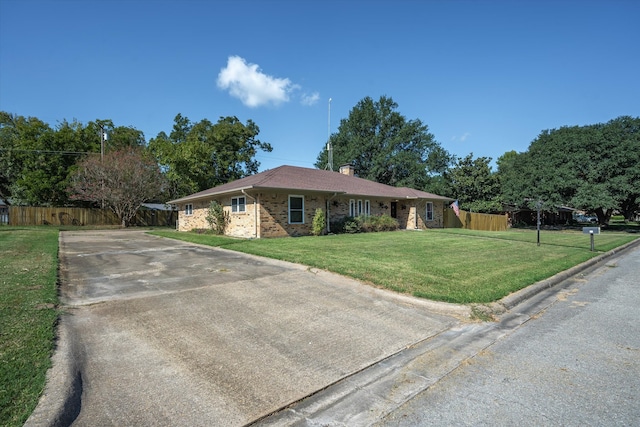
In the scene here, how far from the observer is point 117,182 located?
28.8 meters

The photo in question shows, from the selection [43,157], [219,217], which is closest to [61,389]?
[219,217]

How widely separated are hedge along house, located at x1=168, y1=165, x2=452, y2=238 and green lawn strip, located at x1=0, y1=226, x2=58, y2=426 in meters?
9.35

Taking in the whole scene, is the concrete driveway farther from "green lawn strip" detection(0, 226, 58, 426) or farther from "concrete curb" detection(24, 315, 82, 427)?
"green lawn strip" detection(0, 226, 58, 426)

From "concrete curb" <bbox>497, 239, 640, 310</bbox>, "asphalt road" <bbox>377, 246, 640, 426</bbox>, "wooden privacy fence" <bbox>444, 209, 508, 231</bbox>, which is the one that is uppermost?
"wooden privacy fence" <bbox>444, 209, 508, 231</bbox>

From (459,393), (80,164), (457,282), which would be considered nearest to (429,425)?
(459,393)

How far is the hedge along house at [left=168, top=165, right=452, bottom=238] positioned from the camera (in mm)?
15922

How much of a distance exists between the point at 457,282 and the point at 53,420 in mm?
6429

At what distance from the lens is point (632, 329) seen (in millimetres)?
4469

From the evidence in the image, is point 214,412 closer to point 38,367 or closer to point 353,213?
point 38,367

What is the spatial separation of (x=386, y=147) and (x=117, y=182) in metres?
30.6

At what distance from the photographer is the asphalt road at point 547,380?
2.52 m

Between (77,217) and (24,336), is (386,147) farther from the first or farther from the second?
(24,336)

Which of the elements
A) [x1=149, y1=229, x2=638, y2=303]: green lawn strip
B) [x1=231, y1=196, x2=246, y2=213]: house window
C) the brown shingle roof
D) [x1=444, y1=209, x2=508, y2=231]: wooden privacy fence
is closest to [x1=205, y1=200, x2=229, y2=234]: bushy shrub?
the brown shingle roof

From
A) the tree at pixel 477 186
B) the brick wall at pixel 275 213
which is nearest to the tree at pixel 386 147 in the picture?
the tree at pixel 477 186
